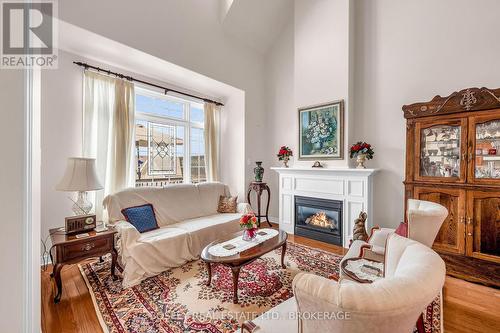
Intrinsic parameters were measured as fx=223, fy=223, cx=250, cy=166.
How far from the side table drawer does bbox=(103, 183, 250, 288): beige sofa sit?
15 cm

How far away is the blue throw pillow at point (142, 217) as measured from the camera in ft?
9.59

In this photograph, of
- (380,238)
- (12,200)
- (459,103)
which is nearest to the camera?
(12,200)

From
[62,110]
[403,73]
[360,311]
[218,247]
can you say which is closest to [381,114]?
[403,73]

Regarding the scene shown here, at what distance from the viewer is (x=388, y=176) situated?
3.50m

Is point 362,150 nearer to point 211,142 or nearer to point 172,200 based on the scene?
point 211,142

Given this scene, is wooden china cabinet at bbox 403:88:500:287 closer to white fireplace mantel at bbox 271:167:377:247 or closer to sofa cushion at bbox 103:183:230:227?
white fireplace mantel at bbox 271:167:377:247

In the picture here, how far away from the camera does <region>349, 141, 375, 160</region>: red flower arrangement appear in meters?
3.43

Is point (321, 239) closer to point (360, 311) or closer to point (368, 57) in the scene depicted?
point (368, 57)

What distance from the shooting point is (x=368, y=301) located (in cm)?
66

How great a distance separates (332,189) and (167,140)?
10.3 ft

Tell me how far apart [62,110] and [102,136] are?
543 mm

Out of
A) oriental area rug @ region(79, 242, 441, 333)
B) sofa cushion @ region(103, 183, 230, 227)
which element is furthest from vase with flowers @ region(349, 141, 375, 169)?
sofa cushion @ region(103, 183, 230, 227)

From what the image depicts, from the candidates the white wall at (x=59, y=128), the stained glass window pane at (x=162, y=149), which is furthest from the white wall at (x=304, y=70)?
the white wall at (x=59, y=128)
